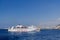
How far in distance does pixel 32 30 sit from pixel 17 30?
12.5 ft

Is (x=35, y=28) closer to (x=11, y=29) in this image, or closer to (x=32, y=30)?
(x=32, y=30)

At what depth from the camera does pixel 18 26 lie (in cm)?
4456

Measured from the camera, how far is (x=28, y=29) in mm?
43594

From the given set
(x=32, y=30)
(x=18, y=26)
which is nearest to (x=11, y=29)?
(x=18, y=26)

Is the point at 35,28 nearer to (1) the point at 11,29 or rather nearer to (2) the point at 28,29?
(2) the point at 28,29

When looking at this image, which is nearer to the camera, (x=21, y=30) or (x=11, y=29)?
(x=21, y=30)

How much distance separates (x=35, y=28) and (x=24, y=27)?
10.7ft

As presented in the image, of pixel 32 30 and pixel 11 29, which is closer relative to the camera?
pixel 32 30

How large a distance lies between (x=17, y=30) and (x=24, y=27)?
7.39ft

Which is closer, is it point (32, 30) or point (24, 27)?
point (32, 30)

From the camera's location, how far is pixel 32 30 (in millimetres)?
42438

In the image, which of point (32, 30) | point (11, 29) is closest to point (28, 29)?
point (32, 30)

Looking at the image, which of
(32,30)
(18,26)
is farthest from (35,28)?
(18,26)

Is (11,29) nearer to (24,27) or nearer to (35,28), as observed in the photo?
(24,27)
